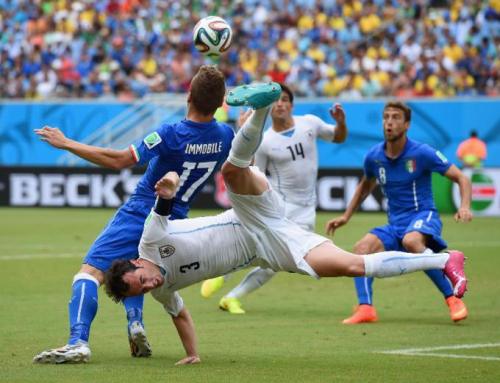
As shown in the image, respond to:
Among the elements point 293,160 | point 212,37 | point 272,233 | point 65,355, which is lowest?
point 65,355

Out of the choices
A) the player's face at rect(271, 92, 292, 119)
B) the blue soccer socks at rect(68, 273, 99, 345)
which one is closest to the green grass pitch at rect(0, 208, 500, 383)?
the blue soccer socks at rect(68, 273, 99, 345)

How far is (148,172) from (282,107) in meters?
4.13

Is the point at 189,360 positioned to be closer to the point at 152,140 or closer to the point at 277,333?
the point at 152,140

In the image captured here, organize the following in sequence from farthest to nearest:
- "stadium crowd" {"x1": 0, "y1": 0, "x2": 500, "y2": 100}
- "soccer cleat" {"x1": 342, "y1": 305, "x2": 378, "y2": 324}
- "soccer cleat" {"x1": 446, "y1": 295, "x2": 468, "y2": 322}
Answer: "stadium crowd" {"x1": 0, "y1": 0, "x2": 500, "y2": 100} → "soccer cleat" {"x1": 342, "y1": 305, "x2": 378, "y2": 324} → "soccer cleat" {"x1": 446, "y1": 295, "x2": 468, "y2": 322}

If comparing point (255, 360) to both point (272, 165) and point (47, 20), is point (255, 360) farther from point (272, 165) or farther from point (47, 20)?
point (47, 20)

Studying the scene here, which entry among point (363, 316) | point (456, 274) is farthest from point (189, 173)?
point (363, 316)

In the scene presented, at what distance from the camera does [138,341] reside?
8.74 m

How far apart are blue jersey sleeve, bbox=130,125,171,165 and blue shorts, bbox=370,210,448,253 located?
12.0 feet

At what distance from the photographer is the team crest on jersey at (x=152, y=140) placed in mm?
8328

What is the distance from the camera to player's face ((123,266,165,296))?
25.7 ft

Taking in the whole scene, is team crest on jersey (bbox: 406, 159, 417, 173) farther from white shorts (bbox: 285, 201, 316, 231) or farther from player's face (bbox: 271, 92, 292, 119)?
player's face (bbox: 271, 92, 292, 119)

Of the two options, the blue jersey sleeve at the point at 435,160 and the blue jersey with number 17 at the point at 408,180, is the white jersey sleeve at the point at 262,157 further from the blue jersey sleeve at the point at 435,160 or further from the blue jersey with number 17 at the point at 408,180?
the blue jersey sleeve at the point at 435,160

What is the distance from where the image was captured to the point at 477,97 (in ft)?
93.8

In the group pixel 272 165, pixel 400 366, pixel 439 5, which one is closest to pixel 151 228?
pixel 400 366
